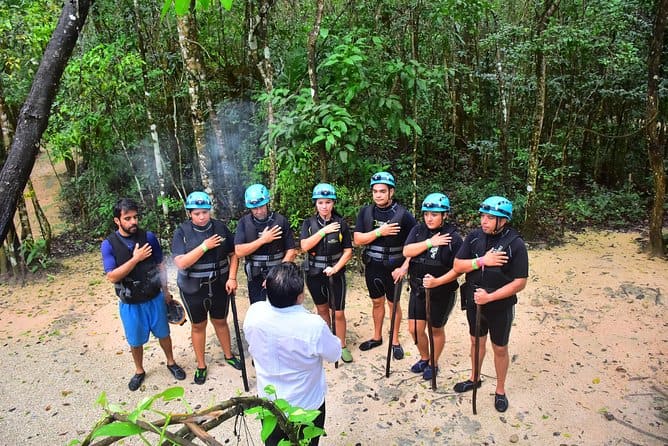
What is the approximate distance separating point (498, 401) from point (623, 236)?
6.11 metres

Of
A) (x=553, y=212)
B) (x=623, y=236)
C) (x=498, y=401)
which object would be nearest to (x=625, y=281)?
(x=623, y=236)

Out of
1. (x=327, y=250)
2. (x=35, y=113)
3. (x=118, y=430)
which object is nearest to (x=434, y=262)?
(x=327, y=250)

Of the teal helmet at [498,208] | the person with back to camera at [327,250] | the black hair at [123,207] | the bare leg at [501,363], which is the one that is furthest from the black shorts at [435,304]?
the black hair at [123,207]

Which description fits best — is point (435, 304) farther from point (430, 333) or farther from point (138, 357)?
point (138, 357)

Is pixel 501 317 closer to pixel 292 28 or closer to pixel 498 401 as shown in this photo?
pixel 498 401

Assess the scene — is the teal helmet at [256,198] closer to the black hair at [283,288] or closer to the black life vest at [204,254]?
the black life vest at [204,254]

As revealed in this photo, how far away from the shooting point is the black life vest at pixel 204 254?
14.6ft

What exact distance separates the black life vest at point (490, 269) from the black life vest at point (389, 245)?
99 cm

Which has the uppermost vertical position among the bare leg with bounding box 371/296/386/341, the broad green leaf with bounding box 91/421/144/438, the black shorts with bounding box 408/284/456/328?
the broad green leaf with bounding box 91/421/144/438

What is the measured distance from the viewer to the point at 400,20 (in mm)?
8070

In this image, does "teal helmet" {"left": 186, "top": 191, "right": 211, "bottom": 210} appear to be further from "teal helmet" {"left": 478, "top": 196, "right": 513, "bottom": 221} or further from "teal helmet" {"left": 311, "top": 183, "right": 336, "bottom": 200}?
"teal helmet" {"left": 478, "top": 196, "right": 513, "bottom": 221}

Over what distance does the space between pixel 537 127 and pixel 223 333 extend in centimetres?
637

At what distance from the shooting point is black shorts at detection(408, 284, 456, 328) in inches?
169

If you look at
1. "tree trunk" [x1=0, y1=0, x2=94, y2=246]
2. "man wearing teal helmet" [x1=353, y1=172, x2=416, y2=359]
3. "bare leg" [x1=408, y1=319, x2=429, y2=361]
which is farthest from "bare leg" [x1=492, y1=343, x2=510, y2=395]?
"tree trunk" [x1=0, y1=0, x2=94, y2=246]
